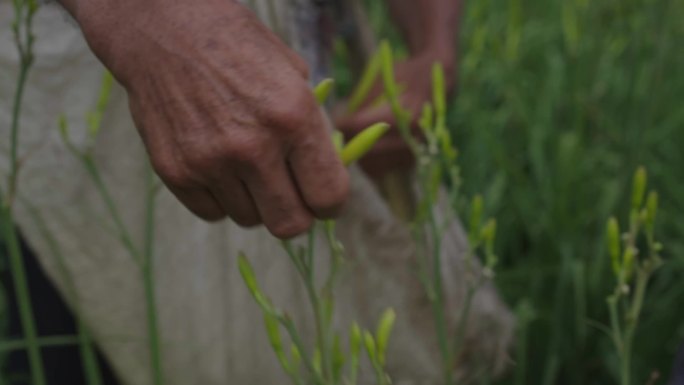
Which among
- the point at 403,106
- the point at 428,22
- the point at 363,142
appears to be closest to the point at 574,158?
the point at 428,22

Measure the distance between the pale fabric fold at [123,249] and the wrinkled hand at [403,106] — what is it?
75 mm

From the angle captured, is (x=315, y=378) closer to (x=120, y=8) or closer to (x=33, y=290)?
(x=120, y=8)

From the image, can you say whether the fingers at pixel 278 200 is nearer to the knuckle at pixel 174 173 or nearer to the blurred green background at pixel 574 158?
the knuckle at pixel 174 173

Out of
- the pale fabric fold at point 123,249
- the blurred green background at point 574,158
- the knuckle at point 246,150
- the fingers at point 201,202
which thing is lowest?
the blurred green background at point 574,158

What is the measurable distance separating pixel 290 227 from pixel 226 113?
0.29 ft

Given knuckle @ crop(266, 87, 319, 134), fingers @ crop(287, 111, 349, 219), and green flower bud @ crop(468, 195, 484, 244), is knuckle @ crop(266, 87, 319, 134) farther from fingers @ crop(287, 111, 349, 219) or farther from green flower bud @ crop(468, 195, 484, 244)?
green flower bud @ crop(468, 195, 484, 244)

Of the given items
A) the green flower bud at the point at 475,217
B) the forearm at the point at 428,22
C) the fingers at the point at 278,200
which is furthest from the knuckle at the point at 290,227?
the forearm at the point at 428,22

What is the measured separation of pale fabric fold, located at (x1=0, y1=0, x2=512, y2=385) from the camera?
48.5 inches

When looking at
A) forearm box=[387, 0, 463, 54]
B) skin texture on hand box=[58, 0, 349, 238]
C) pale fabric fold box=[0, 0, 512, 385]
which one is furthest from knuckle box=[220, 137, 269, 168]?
forearm box=[387, 0, 463, 54]

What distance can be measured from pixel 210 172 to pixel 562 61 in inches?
67.5

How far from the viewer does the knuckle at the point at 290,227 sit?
843 mm

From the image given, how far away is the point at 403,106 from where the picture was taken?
1.38 m

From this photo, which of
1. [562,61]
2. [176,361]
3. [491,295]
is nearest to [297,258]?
[176,361]

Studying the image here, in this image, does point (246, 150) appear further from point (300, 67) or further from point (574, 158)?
point (574, 158)
